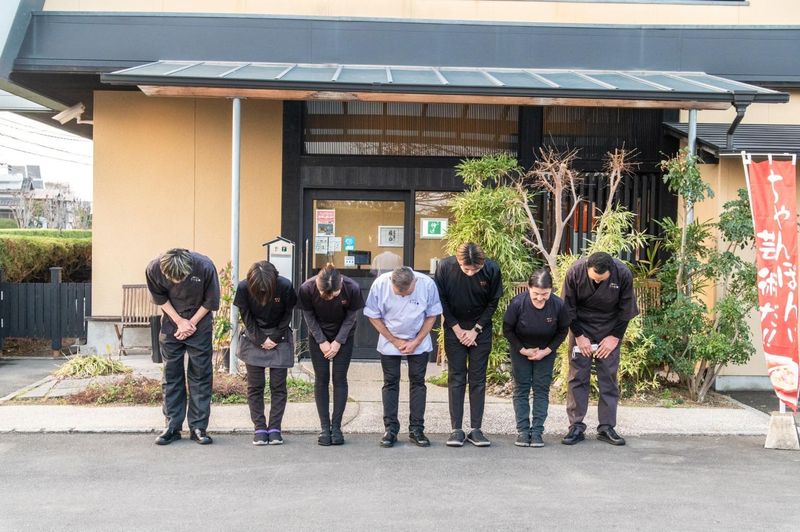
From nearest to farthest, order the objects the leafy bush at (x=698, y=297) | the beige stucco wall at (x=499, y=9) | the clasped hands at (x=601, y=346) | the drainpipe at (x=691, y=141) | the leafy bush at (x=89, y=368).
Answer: the clasped hands at (x=601, y=346) < the leafy bush at (x=698, y=297) < the drainpipe at (x=691, y=141) < the leafy bush at (x=89, y=368) < the beige stucco wall at (x=499, y=9)

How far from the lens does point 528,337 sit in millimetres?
6633

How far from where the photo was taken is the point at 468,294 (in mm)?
6664

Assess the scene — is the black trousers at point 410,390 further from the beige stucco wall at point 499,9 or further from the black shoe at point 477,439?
the beige stucco wall at point 499,9

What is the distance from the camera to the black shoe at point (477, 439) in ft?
21.8

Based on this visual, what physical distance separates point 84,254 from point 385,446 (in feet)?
34.6

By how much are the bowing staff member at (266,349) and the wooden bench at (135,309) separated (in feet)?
14.2

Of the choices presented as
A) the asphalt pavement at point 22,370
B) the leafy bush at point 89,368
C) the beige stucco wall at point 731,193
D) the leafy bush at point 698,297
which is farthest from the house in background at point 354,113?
the leafy bush at point 89,368

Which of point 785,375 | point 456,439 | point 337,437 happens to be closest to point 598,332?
point 456,439

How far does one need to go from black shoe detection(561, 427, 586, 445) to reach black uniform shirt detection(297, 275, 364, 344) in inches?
82.5

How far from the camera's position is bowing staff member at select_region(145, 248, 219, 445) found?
663 cm

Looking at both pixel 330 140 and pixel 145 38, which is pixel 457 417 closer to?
pixel 330 140

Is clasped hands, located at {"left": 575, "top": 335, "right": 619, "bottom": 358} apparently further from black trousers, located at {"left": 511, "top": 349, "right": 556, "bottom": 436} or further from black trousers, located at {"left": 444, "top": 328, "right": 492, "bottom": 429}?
black trousers, located at {"left": 444, "top": 328, "right": 492, "bottom": 429}

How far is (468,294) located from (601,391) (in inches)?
59.7

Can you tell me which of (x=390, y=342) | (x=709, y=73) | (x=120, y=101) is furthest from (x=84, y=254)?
(x=709, y=73)
